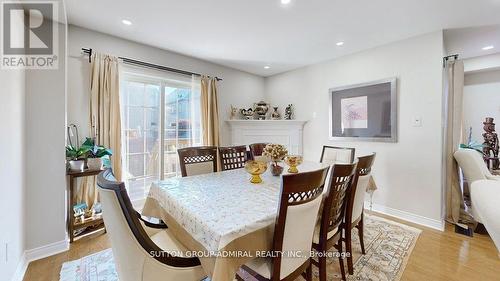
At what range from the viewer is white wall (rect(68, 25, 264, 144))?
2627mm

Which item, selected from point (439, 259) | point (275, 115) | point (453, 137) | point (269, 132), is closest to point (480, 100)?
point (453, 137)

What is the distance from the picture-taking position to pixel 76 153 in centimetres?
238

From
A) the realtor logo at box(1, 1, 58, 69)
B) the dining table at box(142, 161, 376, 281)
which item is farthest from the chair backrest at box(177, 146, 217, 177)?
the realtor logo at box(1, 1, 58, 69)

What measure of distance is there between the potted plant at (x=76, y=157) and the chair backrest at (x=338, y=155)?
9.99 feet

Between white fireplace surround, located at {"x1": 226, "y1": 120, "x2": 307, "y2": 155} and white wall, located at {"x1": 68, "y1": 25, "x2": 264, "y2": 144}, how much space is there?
228 millimetres

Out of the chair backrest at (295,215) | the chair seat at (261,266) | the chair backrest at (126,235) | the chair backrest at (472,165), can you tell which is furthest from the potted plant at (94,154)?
the chair backrest at (472,165)

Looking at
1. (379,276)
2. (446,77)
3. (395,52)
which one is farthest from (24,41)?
(446,77)

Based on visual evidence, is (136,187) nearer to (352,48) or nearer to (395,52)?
(352,48)

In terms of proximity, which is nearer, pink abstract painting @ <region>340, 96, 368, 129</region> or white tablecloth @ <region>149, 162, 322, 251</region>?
white tablecloth @ <region>149, 162, 322, 251</region>

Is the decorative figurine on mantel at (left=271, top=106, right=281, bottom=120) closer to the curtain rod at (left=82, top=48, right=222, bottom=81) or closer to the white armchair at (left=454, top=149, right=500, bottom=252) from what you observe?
the curtain rod at (left=82, top=48, right=222, bottom=81)

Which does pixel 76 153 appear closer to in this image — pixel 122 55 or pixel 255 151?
pixel 122 55

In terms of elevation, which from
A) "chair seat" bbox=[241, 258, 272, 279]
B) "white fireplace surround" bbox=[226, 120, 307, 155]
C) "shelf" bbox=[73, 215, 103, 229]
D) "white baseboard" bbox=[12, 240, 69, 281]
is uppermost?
"white fireplace surround" bbox=[226, 120, 307, 155]

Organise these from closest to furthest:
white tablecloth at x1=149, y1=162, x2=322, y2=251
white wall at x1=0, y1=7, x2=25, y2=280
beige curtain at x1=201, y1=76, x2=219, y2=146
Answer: white tablecloth at x1=149, y1=162, x2=322, y2=251
white wall at x1=0, y1=7, x2=25, y2=280
beige curtain at x1=201, y1=76, x2=219, y2=146

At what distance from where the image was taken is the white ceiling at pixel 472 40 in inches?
105
